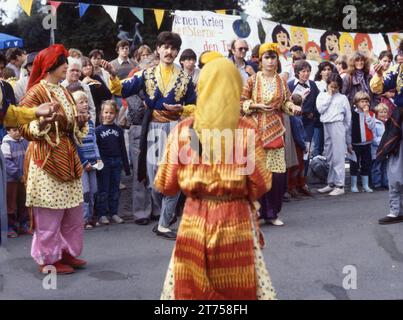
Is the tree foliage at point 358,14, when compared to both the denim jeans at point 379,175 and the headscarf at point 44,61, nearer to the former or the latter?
the denim jeans at point 379,175

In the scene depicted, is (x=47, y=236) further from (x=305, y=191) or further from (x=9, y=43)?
(x=9, y=43)

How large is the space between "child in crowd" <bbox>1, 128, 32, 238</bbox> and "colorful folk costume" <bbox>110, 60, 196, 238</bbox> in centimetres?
126

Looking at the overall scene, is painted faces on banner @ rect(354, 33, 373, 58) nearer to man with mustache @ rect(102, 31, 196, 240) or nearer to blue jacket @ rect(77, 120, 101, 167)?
man with mustache @ rect(102, 31, 196, 240)

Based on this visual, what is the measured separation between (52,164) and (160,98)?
1.74 metres

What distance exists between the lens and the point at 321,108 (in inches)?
373

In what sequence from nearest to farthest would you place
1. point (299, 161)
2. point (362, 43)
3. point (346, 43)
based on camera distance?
point (299, 161), point (346, 43), point (362, 43)

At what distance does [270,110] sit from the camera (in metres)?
7.19

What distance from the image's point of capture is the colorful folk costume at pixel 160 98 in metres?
6.85

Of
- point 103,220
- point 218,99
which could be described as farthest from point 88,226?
point 218,99

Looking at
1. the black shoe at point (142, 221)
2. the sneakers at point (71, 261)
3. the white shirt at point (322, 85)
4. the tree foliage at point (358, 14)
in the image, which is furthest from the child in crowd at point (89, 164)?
the tree foliage at point (358, 14)
